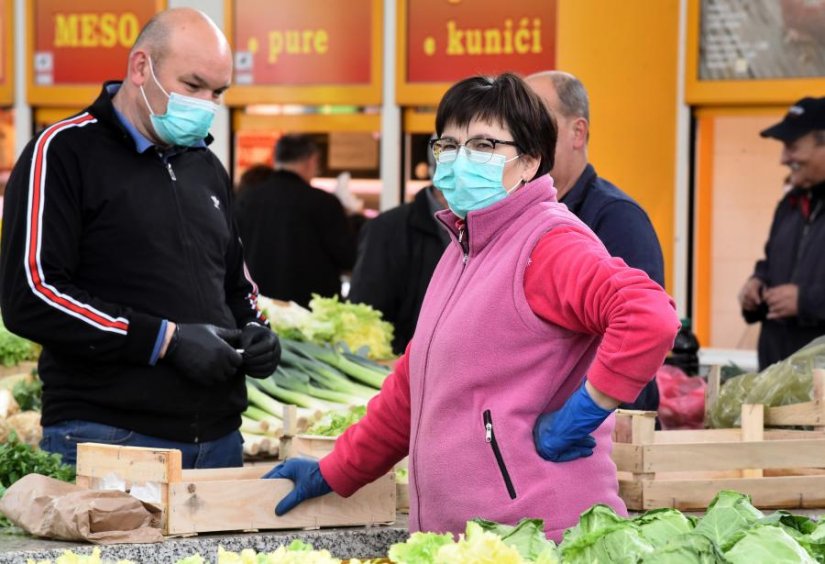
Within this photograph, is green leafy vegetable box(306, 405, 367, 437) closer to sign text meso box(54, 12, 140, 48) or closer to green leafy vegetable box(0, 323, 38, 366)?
green leafy vegetable box(0, 323, 38, 366)

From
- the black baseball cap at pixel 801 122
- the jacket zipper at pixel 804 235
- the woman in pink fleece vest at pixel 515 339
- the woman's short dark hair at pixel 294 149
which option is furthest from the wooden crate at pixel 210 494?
the woman's short dark hair at pixel 294 149

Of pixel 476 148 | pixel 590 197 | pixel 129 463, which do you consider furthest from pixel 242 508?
pixel 590 197

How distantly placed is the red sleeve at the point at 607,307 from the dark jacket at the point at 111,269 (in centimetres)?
139

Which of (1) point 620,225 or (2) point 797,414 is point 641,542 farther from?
(2) point 797,414

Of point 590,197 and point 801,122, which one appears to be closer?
point 590,197

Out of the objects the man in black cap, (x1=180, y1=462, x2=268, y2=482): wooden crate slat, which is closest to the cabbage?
(x1=180, y1=462, x2=268, y2=482): wooden crate slat

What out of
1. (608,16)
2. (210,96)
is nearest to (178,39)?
(210,96)

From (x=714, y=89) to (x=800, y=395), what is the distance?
4.13 meters

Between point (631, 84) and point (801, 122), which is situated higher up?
point (631, 84)

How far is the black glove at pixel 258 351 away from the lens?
4.62 meters

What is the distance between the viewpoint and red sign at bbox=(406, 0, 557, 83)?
9969mm

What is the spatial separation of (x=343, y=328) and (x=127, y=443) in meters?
2.52

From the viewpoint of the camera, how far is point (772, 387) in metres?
5.43

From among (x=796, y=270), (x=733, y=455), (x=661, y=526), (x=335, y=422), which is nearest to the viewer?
(x=661, y=526)
